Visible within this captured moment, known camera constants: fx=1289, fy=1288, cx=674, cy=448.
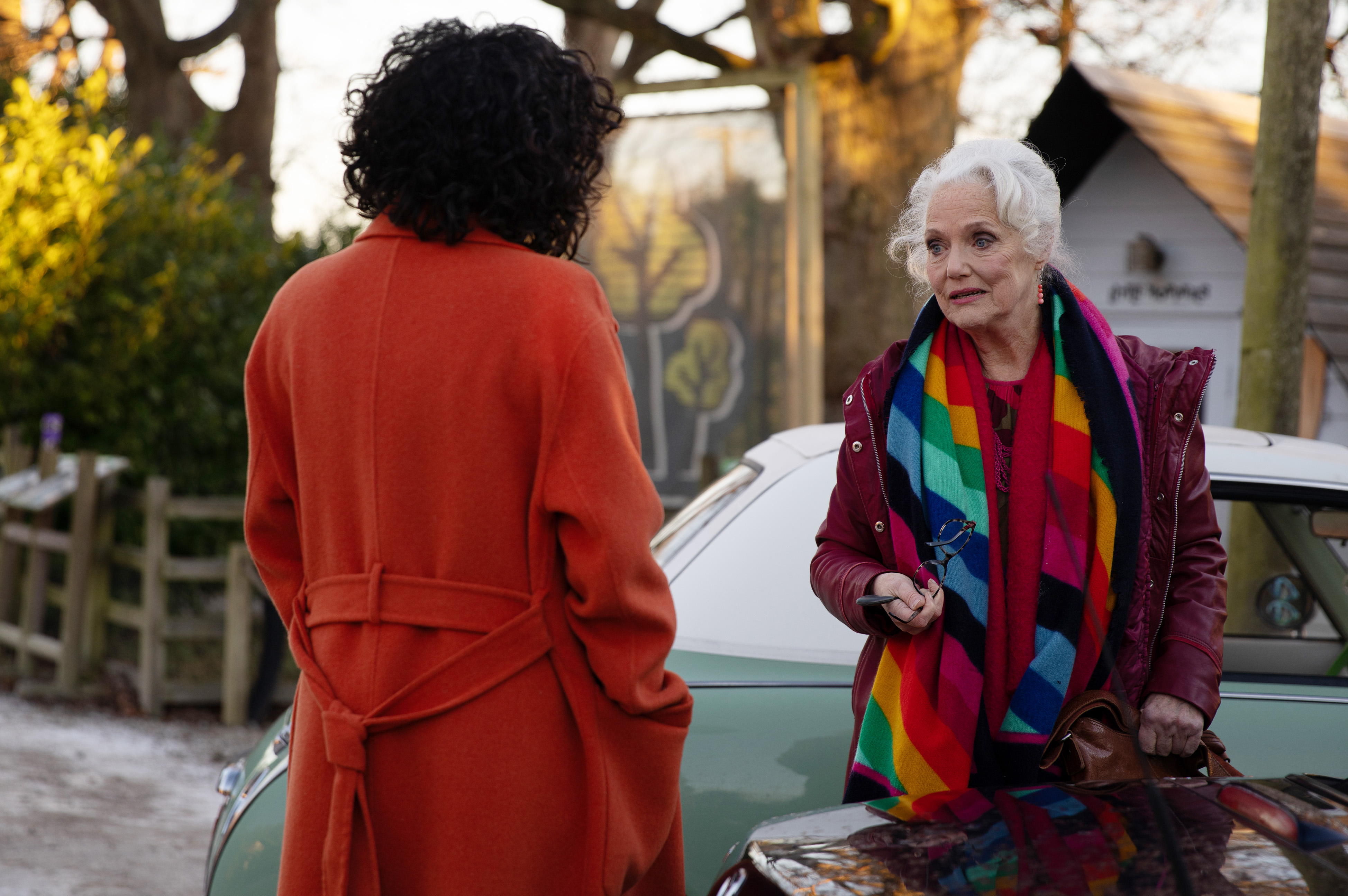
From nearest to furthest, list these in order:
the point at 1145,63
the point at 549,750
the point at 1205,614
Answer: the point at 549,750 < the point at 1205,614 < the point at 1145,63

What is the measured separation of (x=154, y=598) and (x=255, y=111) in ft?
28.2

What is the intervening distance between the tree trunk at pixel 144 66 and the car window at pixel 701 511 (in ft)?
28.9

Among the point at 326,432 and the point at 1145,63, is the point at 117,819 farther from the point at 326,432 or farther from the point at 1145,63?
the point at 1145,63

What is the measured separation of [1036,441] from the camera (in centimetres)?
222

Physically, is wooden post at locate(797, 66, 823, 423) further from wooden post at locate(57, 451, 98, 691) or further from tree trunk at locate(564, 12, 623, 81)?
tree trunk at locate(564, 12, 623, 81)

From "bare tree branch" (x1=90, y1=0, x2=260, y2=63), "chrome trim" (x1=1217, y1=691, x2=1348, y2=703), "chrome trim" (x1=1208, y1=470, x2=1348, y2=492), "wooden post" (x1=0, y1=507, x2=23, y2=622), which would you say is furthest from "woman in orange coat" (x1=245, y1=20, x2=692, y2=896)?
"bare tree branch" (x1=90, y1=0, x2=260, y2=63)

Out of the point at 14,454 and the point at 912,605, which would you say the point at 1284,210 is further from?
the point at 14,454

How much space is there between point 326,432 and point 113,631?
23.0ft

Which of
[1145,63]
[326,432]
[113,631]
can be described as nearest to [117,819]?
[113,631]

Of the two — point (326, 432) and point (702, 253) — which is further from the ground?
point (702, 253)

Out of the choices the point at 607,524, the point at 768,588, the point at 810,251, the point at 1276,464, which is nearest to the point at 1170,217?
the point at 810,251

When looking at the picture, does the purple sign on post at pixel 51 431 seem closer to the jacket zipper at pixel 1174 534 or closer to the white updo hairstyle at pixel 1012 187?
the white updo hairstyle at pixel 1012 187

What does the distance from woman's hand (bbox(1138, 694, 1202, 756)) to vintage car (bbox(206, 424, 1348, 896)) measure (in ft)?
1.94

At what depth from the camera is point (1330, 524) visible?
3.00 meters
